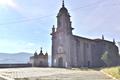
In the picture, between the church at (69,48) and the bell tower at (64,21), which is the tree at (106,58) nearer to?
the church at (69,48)

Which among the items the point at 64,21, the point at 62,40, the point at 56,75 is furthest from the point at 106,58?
the point at 56,75

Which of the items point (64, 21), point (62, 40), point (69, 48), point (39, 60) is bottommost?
point (39, 60)

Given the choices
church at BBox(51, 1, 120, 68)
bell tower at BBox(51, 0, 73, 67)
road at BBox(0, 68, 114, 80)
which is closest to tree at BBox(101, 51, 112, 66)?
church at BBox(51, 1, 120, 68)

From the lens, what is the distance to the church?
5541 centimetres

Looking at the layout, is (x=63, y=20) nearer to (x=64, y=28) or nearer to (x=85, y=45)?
(x=64, y=28)

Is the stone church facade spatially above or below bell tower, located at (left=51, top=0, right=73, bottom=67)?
below

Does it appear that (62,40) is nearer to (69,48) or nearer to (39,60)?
(69,48)

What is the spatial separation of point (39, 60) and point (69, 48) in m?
7.76

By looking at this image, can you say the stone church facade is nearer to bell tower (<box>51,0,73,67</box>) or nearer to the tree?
bell tower (<box>51,0,73,67</box>)

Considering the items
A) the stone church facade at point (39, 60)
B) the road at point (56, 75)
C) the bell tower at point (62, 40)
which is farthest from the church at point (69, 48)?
the road at point (56, 75)

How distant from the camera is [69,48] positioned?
5534cm

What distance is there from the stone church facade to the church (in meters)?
3.40

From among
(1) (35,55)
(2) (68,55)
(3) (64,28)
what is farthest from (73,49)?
(1) (35,55)

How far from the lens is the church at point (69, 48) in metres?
55.4
